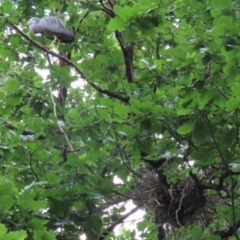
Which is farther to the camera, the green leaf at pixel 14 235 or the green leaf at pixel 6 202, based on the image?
the green leaf at pixel 6 202

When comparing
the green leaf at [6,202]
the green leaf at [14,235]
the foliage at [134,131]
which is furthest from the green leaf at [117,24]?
the green leaf at [14,235]

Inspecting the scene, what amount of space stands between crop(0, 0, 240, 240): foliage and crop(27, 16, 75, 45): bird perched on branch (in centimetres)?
13

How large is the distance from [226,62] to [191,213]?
4.59 ft

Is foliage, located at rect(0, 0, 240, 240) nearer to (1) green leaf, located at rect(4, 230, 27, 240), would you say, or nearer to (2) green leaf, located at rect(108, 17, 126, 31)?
(2) green leaf, located at rect(108, 17, 126, 31)

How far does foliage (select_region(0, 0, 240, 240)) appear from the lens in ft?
9.53

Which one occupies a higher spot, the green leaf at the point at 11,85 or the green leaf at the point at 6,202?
the green leaf at the point at 11,85

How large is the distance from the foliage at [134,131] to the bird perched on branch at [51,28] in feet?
0.42

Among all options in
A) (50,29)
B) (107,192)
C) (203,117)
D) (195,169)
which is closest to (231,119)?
(203,117)

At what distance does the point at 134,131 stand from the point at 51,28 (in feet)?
4.52

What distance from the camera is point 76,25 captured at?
14.4 ft

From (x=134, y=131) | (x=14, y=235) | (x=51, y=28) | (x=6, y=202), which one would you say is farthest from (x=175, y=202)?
(x=14, y=235)

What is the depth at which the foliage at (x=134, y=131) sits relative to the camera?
2.90 m

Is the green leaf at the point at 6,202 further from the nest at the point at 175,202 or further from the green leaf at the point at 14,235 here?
the nest at the point at 175,202

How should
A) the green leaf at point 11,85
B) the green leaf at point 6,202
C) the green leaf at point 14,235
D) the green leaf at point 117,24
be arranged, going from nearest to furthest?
the green leaf at point 14,235 → the green leaf at point 6,202 → the green leaf at point 117,24 → the green leaf at point 11,85
